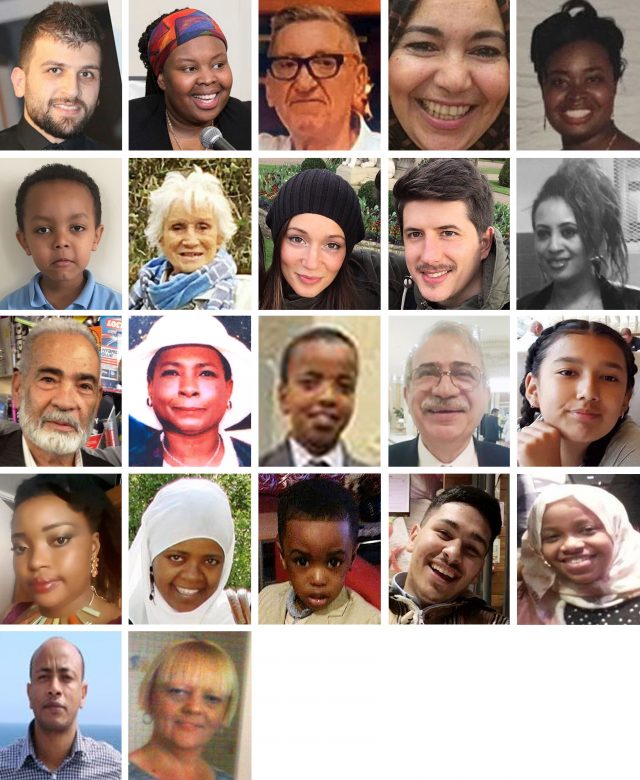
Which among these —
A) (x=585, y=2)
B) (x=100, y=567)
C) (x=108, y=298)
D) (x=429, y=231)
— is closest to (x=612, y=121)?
(x=585, y=2)

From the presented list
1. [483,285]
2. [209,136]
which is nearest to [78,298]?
[209,136]

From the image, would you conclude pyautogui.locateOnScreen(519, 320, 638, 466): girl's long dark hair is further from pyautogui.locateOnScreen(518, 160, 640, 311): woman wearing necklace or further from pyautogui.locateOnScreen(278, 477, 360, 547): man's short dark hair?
pyautogui.locateOnScreen(278, 477, 360, 547): man's short dark hair

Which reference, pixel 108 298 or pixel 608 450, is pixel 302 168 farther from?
pixel 608 450

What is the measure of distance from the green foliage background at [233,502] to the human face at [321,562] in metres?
0.10

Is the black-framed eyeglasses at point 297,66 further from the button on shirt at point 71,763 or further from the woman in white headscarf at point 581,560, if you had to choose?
the button on shirt at point 71,763

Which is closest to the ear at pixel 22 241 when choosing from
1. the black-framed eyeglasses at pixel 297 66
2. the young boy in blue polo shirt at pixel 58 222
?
the young boy in blue polo shirt at pixel 58 222

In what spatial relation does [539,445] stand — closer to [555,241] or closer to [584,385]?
[584,385]

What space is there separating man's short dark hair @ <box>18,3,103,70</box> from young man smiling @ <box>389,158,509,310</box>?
0.83 m

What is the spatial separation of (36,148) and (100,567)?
1.02m

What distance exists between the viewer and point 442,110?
7.65ft

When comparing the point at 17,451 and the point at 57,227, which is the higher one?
the point at 57,227

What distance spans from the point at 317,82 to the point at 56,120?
635mm

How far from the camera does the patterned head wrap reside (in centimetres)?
232

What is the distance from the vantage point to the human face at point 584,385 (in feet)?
7.64
